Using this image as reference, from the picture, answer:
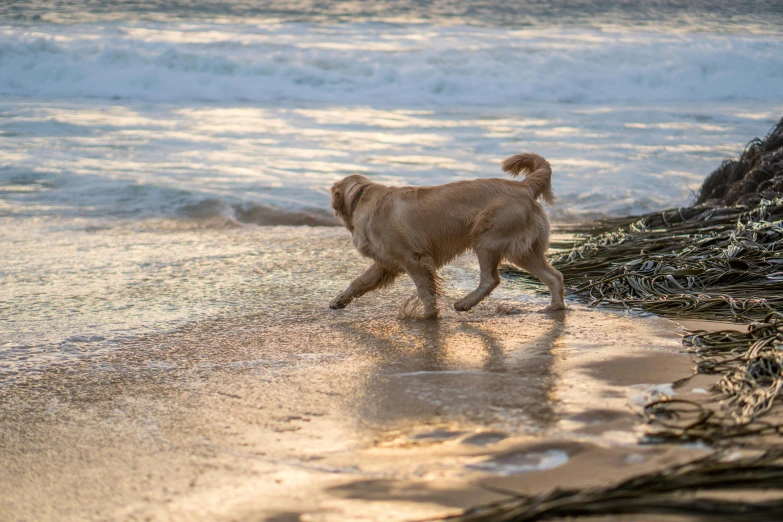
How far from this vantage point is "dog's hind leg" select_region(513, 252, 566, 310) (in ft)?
17.6

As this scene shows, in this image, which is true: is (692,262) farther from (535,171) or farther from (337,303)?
(337,303)

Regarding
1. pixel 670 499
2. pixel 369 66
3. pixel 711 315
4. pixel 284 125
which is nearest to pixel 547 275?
pixel 711 315

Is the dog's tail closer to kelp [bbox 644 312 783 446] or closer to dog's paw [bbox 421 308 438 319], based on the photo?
dog's paw [bbox 421 308 438 319]

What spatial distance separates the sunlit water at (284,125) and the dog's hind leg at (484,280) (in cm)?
62

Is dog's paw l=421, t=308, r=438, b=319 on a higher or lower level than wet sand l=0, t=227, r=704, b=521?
lower

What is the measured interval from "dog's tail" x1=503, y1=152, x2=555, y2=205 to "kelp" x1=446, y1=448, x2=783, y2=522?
9.67 ft

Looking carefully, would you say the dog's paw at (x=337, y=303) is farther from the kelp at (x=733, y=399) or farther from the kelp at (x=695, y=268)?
the kelp at (x=733, y=399)

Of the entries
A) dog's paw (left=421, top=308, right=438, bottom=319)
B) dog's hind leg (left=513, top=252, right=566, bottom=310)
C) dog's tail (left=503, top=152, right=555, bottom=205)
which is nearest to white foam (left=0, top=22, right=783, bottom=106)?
dog's tail (left=503, top=152, right=555, bottom=205)

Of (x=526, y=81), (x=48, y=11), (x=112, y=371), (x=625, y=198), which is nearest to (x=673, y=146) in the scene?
(x=625, y=198)

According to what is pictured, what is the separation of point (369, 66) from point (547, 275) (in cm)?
1955

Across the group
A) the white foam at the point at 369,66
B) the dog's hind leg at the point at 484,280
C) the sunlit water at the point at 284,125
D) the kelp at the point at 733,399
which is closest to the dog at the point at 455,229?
the dog's hind leg at the point at 484,280

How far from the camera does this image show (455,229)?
17.6 ft

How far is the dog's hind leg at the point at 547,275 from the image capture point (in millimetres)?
5371

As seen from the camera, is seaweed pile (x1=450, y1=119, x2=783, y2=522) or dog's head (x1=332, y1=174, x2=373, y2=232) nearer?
seaweed pile (x1=450, y1=119, x2=783, y2=522)
